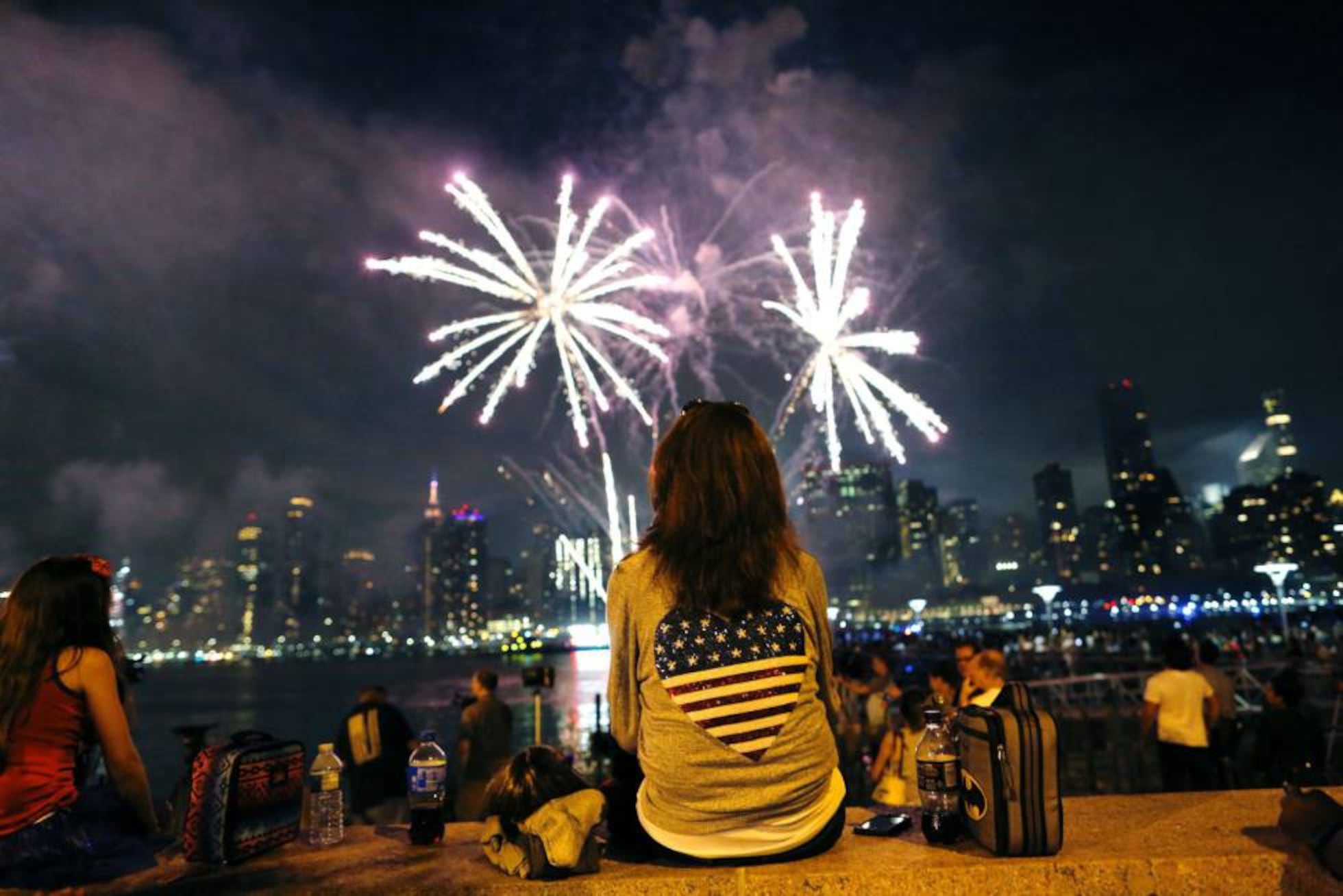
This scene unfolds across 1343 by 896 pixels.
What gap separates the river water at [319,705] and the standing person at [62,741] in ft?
14.1

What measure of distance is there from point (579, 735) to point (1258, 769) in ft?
123

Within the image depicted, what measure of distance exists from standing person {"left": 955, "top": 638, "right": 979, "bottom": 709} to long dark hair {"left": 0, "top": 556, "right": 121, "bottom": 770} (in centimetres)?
506

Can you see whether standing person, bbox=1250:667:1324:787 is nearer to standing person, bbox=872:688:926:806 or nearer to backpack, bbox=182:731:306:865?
standing person, bbox=872:688:926:806

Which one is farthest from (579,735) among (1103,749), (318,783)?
(318,783)

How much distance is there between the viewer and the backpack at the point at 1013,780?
315 centimetres

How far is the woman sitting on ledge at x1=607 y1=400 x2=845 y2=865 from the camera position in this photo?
307 centimetres

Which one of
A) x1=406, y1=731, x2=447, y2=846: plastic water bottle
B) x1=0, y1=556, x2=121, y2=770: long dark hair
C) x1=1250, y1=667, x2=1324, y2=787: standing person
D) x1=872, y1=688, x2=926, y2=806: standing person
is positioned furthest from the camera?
x1=1250, y1=667, x2=1324, y2=787: standing person

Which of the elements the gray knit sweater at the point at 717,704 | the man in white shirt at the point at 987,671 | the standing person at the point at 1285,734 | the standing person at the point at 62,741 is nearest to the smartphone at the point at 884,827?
the gray knit sweater at the point at 717,704

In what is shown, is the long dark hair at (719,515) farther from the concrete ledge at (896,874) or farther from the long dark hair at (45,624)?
the long dark hair at (45,624)

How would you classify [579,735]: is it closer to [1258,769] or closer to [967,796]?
[1258,769]

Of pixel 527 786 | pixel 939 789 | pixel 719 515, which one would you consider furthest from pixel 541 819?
pixel 939 789

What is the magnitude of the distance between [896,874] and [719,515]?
1.38m

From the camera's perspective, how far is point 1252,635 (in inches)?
1836

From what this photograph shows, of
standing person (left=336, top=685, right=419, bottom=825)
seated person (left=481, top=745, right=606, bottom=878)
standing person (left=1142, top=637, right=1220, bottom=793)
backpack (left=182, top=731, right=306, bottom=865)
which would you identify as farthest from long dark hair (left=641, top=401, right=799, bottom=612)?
standing person (left=1142, top=637, right=1220, bottom=793)
